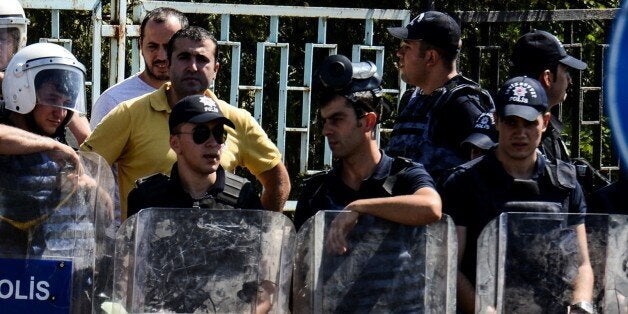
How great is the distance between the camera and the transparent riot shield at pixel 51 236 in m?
4.80

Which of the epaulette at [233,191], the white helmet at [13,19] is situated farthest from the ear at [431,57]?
the white helmet at [13,19]

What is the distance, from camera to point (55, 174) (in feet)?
16.1

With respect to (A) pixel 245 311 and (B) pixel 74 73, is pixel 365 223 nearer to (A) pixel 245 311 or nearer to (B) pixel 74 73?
(A) pixel 245 311

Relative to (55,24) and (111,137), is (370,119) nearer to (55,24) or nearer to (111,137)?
(111,137)

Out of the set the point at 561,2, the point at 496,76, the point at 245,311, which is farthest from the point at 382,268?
the point at 561,2

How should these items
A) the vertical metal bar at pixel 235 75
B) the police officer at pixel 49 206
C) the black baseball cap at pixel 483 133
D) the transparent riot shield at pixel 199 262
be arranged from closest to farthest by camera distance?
the transparent riot shield at pixel 199 262 < the police officer at pixel 49 206 < the black baseball cap at pixel 483 133 < the vertical metal bar at pixel 235 75

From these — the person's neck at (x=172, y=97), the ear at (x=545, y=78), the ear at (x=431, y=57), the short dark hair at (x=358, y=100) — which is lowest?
the person's neck at (x=172, y=97)

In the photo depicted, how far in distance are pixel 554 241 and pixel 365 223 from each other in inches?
26.3

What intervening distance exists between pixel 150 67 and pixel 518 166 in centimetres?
210

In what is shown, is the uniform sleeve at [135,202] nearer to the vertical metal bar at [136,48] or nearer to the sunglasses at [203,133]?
the sunglasses at [203,133]

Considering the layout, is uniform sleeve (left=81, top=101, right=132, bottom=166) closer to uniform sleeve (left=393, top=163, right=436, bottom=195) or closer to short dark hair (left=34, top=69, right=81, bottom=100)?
short dark hair (left=34, top=69, right=81, bottom=100)

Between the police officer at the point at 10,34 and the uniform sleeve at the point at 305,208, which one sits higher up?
the police officer at the point at 10,34

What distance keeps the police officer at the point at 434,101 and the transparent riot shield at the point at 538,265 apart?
692 millimetres

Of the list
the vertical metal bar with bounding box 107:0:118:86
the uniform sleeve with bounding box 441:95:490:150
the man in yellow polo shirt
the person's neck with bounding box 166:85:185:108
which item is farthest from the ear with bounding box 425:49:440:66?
the vertical metal bar with bounding box 107:0:118:86
